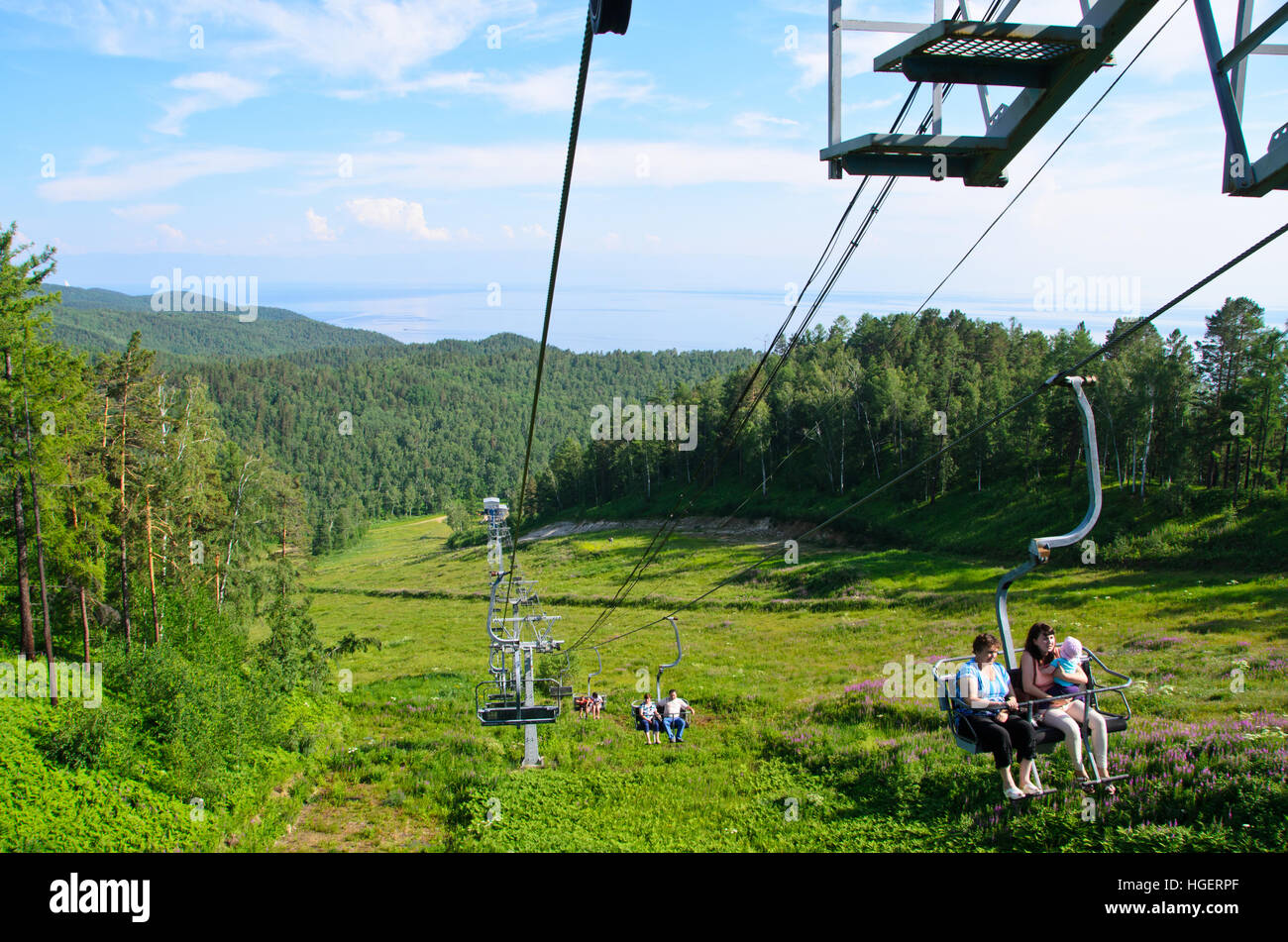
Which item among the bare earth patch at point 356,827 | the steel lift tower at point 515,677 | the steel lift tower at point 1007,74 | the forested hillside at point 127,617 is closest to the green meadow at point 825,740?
the bare earth patch at point 356,827

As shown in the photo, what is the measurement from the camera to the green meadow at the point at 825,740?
15891mm

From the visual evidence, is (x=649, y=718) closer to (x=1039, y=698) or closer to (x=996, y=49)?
(x=1039, y=698)

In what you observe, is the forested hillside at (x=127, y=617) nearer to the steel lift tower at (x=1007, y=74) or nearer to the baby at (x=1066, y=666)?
the baby at (x=1066, y=666)

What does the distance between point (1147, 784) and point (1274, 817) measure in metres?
2.16

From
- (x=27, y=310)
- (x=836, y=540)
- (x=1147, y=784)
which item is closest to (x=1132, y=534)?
(x=836, y=540)

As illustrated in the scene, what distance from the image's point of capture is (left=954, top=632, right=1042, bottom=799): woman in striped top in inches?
385

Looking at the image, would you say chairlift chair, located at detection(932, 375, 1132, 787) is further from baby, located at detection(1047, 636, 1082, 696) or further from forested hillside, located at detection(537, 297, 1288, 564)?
forested hillside, located at detection(537, 297, 1288, 564)

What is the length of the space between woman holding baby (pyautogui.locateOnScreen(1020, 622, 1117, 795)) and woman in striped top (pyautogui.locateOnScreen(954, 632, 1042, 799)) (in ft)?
1.07

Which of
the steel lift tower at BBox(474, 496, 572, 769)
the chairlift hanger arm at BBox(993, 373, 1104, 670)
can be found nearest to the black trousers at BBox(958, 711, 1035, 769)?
the chairlift hanger arm at BBox(993, 373, 1104, 670)

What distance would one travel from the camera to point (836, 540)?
78.3 metres

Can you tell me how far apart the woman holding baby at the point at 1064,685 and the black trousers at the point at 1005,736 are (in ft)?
1.04

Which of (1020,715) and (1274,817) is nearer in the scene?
(1020,715)

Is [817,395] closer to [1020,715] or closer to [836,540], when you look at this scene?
[836,540]

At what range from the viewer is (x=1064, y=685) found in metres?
10.1
